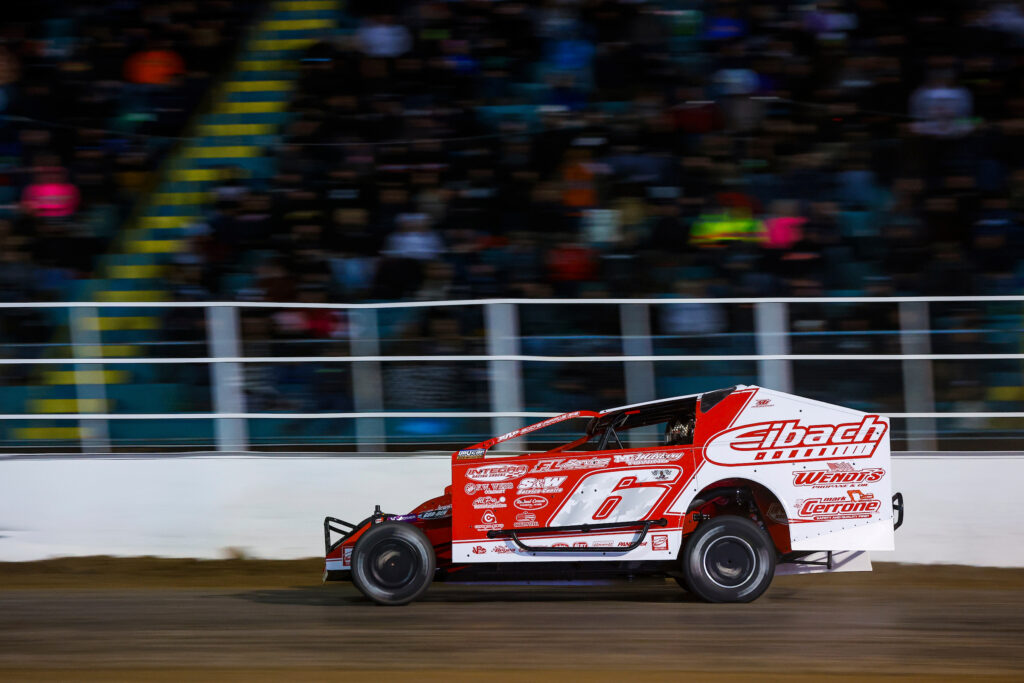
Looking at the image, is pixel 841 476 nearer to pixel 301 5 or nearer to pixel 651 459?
pixel 651 459

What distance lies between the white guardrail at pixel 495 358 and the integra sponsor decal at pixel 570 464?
5.37 ft

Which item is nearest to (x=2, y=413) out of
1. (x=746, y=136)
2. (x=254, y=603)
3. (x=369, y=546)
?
(x=254, y=603)

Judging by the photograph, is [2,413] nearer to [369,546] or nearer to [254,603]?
[254,603]

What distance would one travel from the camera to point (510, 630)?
277 inches

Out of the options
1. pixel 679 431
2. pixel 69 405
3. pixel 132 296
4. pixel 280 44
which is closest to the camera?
pixel 679 431

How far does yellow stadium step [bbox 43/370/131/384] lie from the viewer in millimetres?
9578

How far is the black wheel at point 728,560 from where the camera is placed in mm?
7574

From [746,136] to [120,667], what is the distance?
715cm

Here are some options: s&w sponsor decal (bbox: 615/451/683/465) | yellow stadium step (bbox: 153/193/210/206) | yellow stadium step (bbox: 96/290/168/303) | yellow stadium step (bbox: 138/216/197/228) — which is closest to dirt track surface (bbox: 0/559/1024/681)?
s&w sponsor decal (bbox: 615/451/683/465)

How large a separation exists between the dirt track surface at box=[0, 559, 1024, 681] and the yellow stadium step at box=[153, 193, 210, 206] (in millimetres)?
4530

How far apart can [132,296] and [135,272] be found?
1.28 feet

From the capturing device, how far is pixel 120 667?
20.8 ft

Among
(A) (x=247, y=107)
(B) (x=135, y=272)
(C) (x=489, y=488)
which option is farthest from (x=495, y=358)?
(A) (x=247, y=107)

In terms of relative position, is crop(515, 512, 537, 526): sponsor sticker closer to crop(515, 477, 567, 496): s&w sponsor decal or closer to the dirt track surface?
crop(515, 477, 567, 496): s&w sponsor decal
